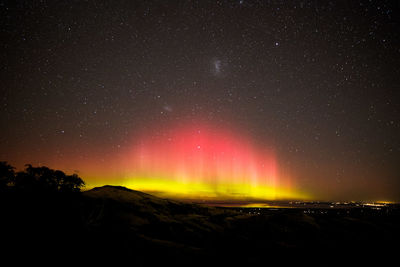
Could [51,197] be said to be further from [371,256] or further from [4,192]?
[371,256]

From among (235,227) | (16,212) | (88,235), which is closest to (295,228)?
(235,227)

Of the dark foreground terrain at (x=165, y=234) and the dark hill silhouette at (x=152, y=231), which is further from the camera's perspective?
the dark hill silhouette at (x=152, y=231)

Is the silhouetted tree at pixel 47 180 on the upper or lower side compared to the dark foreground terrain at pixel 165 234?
upper

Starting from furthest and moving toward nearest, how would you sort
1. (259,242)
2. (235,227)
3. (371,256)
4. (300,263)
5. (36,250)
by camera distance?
1. (235,227)
2. (259,242)
3. (371,256)
4. (300,263)
5. (36,250)

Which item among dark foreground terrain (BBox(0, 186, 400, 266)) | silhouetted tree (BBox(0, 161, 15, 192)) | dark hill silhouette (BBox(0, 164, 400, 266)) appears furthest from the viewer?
silhouetted tree (BBox(0, 161, 15, 192))

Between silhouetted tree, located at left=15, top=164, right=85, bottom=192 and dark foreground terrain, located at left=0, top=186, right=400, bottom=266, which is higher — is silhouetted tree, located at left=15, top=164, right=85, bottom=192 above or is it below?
above

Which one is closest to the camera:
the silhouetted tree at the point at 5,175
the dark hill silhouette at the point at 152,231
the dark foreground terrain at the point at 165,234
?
the dark foreground terrain at the point at 165,234

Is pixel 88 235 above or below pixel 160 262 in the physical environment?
above

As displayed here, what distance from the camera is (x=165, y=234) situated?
97.8 feet

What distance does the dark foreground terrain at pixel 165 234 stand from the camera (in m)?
18.1

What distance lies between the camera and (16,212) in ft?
63.3

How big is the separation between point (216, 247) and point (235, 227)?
13496 mm

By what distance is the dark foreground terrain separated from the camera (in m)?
18.1

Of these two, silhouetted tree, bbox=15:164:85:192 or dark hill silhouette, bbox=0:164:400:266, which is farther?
silhouetted tree, bbox=15:164:85:192
